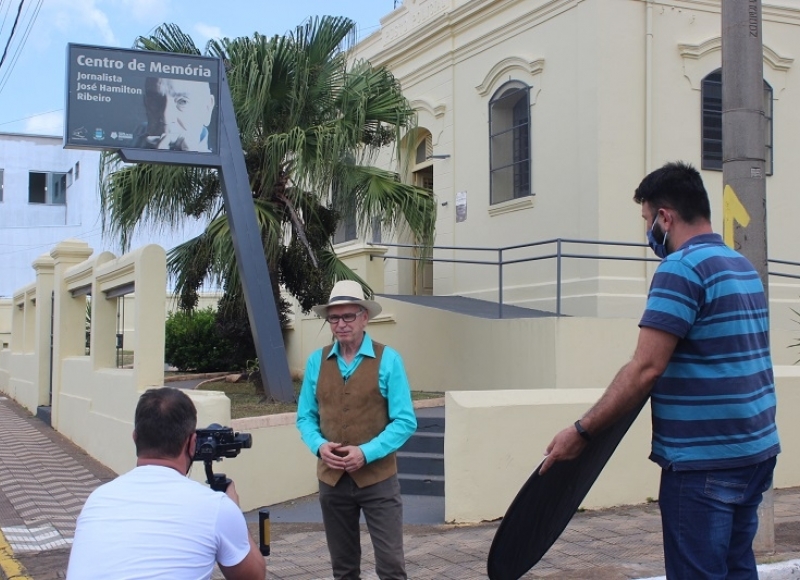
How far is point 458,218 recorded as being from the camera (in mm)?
15477

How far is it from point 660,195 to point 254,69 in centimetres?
808

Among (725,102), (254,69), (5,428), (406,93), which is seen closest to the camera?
(725,102)

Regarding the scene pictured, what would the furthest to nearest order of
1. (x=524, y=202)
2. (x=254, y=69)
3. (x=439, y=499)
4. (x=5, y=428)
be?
(x=5, y=428) → (x=524, y=202) → (x=254, y=69) → (x=439, y=499)

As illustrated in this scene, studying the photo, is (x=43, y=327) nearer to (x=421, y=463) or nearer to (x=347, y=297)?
(x=421, y=463)

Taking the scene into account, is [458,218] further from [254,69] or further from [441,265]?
[254,69]

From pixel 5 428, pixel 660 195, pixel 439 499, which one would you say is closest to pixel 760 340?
pixel 660 195

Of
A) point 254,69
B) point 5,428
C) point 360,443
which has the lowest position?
point 5,428

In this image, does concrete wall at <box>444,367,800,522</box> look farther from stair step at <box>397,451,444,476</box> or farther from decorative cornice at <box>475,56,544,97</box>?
decorative cornice at <box>475,56,544,97</box>

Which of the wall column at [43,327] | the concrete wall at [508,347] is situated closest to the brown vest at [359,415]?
the concrete wall at [508,347]

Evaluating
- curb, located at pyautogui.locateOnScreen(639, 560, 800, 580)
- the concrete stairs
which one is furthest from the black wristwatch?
the concrete stairs

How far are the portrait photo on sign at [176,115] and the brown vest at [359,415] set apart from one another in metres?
5.76

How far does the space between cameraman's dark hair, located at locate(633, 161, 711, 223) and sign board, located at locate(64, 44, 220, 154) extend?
7.20 meters

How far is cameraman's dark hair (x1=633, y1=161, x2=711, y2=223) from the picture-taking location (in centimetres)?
353

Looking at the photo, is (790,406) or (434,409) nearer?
(790,406)
